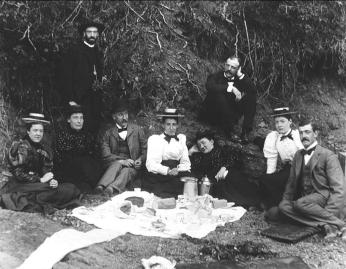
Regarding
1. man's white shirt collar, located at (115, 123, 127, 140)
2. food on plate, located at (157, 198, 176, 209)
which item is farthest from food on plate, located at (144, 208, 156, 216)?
man's white shirt collar, located at (115, 123, 127, 140)

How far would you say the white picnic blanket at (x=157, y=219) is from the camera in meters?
6.34

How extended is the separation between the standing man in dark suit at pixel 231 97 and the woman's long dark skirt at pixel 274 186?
1.36 m

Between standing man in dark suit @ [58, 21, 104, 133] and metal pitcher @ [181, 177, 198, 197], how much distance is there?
1.89m

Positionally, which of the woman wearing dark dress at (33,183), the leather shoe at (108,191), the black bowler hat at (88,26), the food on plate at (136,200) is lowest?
the food on plate at (136,200)

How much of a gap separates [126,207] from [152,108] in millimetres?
2807

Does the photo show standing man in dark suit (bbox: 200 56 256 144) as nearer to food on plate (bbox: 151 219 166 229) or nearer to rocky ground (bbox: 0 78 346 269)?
rocky ground (bbox: 0 78 346 269)

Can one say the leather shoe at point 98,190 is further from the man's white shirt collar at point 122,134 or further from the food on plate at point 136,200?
the man's white shirt collar at point 122,134

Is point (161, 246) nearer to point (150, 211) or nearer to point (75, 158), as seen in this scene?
point (150, 211)

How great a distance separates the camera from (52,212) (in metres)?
6.66

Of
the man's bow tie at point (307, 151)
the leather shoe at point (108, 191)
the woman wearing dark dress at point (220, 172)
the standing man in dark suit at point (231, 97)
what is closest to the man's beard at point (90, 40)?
the standing man in dark suit at point (231, 97)

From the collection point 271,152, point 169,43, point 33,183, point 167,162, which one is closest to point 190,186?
point 167,162

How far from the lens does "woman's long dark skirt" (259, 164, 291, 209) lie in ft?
24.5

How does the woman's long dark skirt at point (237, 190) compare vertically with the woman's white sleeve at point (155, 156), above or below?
below

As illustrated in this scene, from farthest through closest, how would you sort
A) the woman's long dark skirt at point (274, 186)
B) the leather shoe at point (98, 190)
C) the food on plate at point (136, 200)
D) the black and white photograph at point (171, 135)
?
1. the leather shoe at point (98, 190)
2. the woman's long dark skirt at point (274, 186)
3. the food on plate at point (136, 200)
4. the black and white photograph at point (171, 135)
